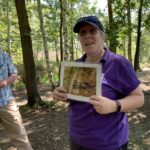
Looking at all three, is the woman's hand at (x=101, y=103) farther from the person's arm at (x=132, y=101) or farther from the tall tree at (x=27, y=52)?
the tall tree at (x=27, y=52)

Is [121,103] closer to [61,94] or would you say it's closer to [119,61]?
[119,61]

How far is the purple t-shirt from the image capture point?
2.18 m

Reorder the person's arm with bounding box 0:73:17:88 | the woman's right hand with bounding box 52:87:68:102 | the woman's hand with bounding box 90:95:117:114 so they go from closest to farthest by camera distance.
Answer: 1. the woman's hand with bounding box 90:95:117:114
2. the woman's right hand with bounding box 52:87:68:102
3. the person's arm with bounding box 0:73:17:88

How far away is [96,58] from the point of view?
7.75 feet

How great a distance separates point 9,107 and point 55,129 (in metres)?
2.29

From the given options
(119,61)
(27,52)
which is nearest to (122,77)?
(119,61)

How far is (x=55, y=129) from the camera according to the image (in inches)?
249

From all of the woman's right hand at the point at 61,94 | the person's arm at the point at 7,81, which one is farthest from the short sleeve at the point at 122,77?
the person's arm at the point at 7,81

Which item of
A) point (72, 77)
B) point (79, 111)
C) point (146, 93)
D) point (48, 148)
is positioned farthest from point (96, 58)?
point (146, 93)

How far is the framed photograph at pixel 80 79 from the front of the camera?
201cm

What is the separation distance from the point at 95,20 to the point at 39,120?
5.17 meters

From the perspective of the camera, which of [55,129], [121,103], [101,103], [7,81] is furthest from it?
[55,129]

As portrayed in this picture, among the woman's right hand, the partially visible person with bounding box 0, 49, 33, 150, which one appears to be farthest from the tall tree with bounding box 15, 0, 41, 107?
the woman's right hand

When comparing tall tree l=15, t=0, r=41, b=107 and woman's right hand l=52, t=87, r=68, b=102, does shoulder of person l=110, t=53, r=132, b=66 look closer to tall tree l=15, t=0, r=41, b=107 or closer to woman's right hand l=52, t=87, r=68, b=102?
woman's right hand l=52, t=87, r=68, b=102
